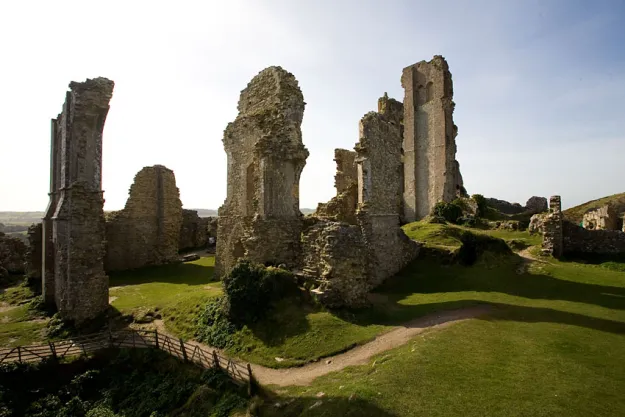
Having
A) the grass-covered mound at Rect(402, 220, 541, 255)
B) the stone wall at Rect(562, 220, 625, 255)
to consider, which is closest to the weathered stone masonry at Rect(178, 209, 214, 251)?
the grass-covered mound at Rect(402, 220, 541, 255)

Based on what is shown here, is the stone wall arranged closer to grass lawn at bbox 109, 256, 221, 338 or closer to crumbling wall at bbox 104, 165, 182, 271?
grass lawn at bbox 109, 256, 221, 338

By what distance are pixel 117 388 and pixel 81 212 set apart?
21.7 feet

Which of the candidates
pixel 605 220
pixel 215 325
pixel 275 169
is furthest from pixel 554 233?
pixel 215 325

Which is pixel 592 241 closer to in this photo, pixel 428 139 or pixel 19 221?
pixel 428 139

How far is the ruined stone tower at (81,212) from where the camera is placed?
13.3m

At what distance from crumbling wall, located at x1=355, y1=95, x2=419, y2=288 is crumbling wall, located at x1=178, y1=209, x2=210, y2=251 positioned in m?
18.4

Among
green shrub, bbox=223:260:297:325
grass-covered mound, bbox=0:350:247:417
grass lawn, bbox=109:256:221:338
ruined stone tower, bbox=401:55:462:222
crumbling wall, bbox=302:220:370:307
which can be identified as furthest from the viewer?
ruined stone tower, bbox=401:55:462:222

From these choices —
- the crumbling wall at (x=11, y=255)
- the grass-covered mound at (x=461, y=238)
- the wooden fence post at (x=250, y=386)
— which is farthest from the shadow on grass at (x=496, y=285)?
the crumbling wall at (x=11, y=255)

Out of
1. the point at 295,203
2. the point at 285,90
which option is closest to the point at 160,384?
the point at 295,203

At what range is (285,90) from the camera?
15820 millimetres

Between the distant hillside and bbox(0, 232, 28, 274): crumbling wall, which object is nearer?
bbox(0, 232, 28, 274): crumbling wall

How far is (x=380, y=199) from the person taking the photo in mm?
17797

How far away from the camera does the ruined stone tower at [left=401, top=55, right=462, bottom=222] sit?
36906mm

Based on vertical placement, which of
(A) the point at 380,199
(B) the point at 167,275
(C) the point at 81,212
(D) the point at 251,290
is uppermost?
(A) the point at 380,199
